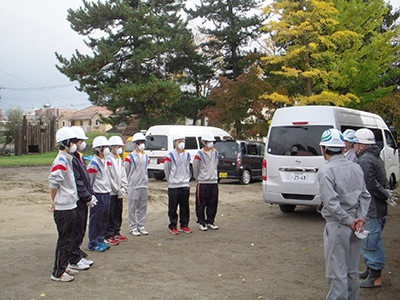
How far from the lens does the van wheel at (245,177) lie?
15950 mm

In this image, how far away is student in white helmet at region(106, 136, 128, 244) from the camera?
21.9 feet

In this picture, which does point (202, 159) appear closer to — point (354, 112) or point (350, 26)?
point (354, 112)

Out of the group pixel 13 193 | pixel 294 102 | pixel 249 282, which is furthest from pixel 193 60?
pixel 249 282

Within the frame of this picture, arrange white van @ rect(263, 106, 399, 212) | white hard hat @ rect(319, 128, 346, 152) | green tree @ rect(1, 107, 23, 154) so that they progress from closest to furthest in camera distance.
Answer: white hard hat @ rect(319, 128, 346, 152) < white van @ rect(263, 106, 399, 212) < green tree @ rect(1, 107, 23, 154)

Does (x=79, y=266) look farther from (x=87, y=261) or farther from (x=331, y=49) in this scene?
(x=331, y=49)

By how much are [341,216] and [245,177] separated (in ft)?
41.6

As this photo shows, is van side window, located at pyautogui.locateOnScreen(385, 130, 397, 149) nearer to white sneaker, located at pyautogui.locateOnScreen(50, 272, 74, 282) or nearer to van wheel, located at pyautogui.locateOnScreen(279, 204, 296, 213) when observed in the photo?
van wheel, located at pyautogui.locateOnScreen(279, 204, 296, 213)

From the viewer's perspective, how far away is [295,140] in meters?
8.51

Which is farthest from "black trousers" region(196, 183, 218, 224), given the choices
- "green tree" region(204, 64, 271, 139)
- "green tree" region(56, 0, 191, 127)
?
"green tree" region(56, 0, 191, 127)

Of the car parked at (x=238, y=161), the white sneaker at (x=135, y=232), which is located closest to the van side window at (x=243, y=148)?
the car parked at (x=238, y=161)

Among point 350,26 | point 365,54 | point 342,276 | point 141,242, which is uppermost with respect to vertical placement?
point 350,26

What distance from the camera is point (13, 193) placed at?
41.0ft

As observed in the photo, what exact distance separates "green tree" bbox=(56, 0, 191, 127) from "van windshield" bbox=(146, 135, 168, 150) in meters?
10.6

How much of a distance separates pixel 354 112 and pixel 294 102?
40.1 ft
